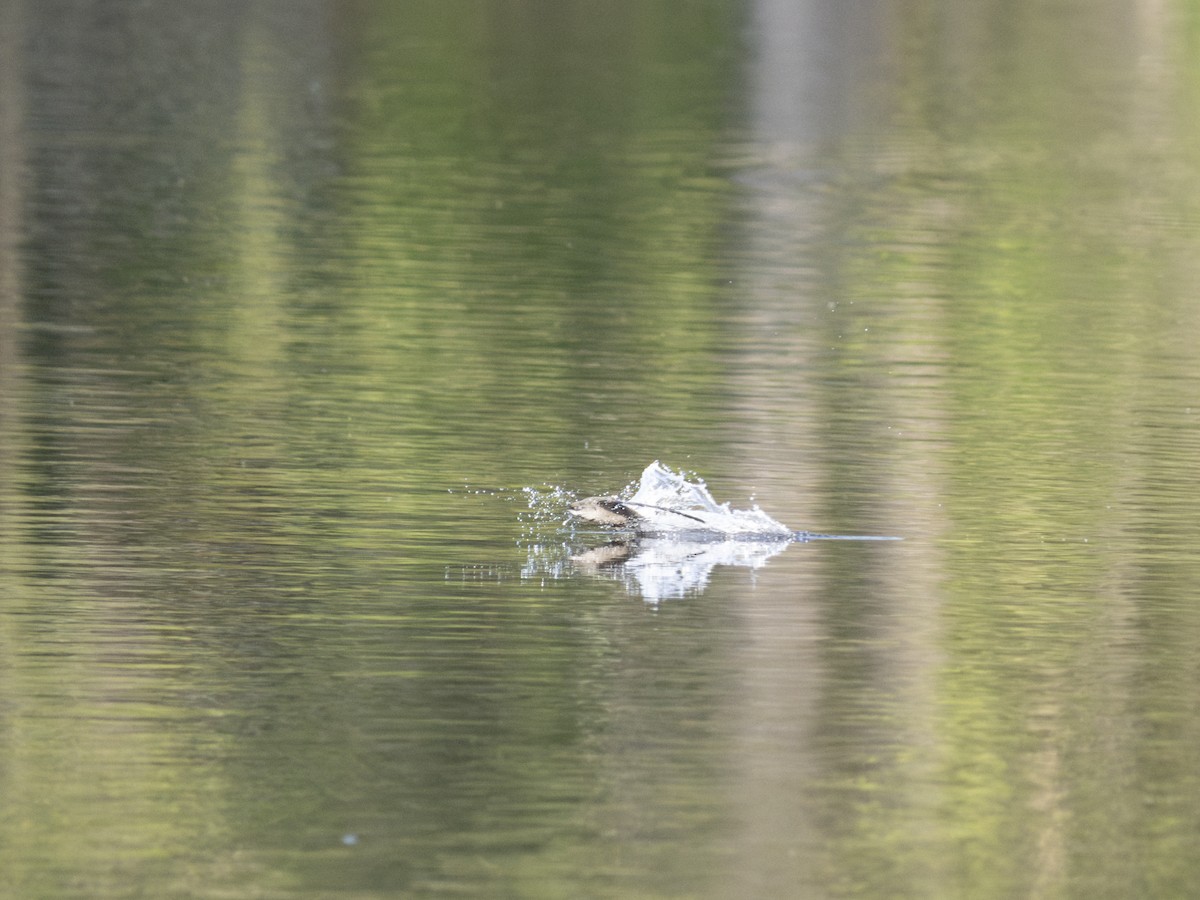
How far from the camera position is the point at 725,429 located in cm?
2016

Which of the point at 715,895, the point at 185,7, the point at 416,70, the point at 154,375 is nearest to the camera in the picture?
the point at 715,895

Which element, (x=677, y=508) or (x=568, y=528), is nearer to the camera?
(x=568, y=528)

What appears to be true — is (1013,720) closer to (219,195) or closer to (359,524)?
(359,524)

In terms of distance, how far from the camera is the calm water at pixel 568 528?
10.4m

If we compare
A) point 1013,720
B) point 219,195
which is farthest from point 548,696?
point 219,195

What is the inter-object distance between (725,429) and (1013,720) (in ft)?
26.7

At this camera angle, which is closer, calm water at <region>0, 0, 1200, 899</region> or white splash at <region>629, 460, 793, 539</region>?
calm water at <region>0, 0, 1200, 899</region>

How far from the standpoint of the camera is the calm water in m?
10.4

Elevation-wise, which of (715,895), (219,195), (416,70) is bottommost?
(715,895)

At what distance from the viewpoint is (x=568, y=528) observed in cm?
1659

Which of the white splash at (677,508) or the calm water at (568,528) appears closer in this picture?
→ the calm water at (568,528)

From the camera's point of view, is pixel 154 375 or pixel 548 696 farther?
pixel 154 375

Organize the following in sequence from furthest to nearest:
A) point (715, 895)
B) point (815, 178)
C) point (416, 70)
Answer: point (416, 70) → point (815, 178) → point (715, 895)

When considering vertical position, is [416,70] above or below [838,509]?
above
